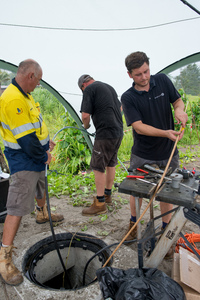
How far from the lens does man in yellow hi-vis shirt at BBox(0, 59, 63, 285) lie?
6.66 feet

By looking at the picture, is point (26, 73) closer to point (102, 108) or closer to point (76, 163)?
point (102, 108)

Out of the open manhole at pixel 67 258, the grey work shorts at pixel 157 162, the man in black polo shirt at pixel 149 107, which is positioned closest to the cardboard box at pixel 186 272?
the man in black polo shirt at pixel 149 107

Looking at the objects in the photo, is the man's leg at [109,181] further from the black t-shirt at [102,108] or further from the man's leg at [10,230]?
the man's leg at [10,230]

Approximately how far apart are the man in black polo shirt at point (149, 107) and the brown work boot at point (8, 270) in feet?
5.18

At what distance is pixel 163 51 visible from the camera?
5.00 metres

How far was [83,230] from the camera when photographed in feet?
9.27

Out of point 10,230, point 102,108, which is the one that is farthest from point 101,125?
point 10,230

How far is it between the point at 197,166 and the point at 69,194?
343 centimetres

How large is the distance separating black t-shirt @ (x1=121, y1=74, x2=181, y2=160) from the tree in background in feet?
17.7

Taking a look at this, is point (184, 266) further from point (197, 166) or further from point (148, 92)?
point (197, 166)

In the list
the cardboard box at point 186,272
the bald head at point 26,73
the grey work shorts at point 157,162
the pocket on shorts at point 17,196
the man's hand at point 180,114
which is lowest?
the cardboard box at point 186,272

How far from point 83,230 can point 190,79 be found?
23.5 ft

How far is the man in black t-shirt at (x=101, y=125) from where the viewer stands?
10.3 ft

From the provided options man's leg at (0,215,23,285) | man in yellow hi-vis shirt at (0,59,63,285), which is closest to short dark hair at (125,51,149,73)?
man in yellow hi-vis shirt at (0,59,63,285)
